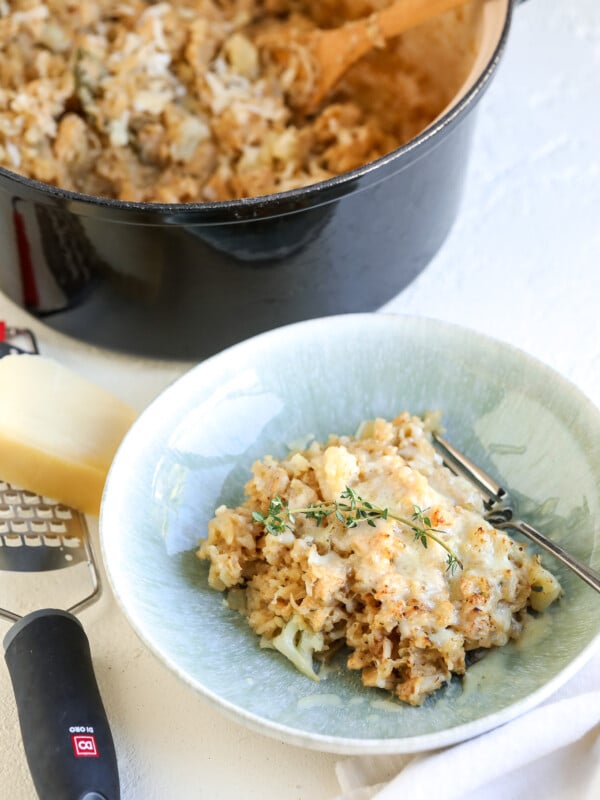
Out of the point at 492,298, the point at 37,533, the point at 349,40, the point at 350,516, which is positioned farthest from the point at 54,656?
the point at 349,40

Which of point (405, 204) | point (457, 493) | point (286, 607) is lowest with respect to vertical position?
point (286, 607)

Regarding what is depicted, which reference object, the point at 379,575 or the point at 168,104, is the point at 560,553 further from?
the point at 168,104

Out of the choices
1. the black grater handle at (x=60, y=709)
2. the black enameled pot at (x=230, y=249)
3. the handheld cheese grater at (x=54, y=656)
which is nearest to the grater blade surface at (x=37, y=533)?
the handheld cheese grater at (x=54, y=656)

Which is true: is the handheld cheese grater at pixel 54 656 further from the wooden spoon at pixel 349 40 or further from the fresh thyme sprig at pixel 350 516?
the wooden spoon at pixel 349 40

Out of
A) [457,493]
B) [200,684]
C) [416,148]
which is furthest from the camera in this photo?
Result: [416,148]

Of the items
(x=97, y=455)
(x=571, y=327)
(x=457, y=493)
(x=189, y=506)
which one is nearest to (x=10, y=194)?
(x=97, y=455)

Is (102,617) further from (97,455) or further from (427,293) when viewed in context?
(427,293)

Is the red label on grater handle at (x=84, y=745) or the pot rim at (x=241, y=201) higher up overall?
the pot rim at (x=241, y=201)
